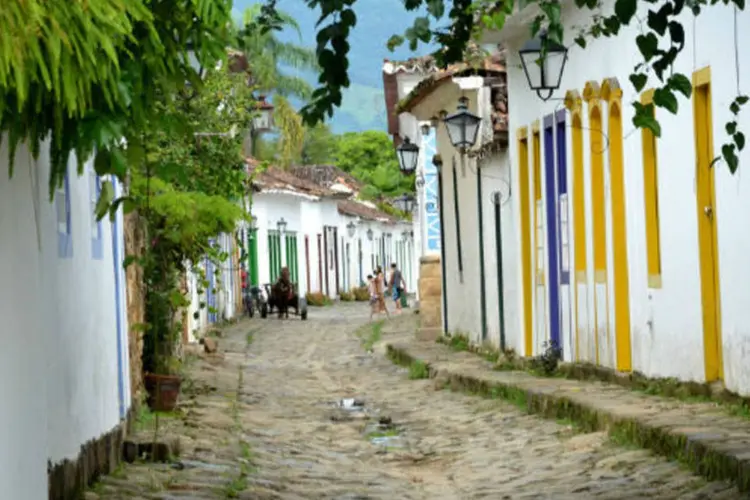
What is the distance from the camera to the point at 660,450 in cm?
1140

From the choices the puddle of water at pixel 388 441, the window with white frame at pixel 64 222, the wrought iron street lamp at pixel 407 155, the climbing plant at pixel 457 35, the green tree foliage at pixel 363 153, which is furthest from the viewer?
the green tree foliage at pixel 363 153

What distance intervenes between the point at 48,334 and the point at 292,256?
151 feet

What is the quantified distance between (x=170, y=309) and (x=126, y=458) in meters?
4.77

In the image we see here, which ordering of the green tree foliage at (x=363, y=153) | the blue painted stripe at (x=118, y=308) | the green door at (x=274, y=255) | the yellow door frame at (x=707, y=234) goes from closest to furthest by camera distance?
the blue painted stripe at (x=118, y=308), the yellow door frame at (x=707, y=234), the green door at (x=274, y=255), the green tree foliage at (x=363, y=153)

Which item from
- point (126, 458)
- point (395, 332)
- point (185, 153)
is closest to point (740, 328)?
point (126, 458)

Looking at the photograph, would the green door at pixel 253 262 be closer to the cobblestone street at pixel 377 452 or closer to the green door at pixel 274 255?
the green door at pixel 274 255

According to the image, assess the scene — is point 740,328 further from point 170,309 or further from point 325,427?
point 170,309

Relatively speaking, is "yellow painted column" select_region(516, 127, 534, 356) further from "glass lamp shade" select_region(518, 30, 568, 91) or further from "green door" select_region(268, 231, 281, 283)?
"green door" select_region(268, 231, 281, 283)

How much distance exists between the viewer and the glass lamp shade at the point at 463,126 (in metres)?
21.3

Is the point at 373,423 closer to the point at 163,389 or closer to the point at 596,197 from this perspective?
the point at 163,389

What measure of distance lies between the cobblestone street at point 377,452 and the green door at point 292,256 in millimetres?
30435

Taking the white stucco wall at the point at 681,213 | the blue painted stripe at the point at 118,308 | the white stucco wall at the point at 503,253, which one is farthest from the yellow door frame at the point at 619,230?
the blue painted stripe at the point at 118,308

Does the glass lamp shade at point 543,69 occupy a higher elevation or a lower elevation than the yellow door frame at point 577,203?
higher

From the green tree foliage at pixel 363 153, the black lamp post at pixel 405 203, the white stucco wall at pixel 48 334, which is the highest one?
the green tree foliage at pixel 363 153
